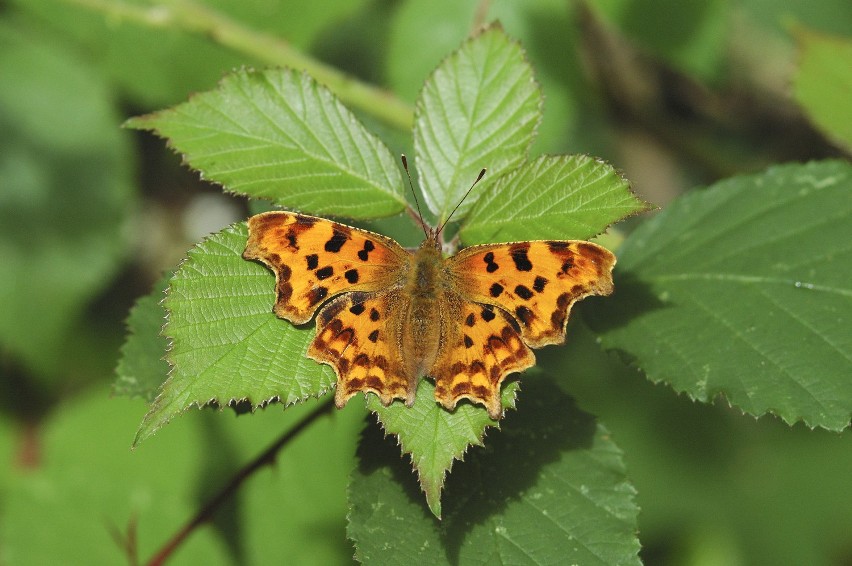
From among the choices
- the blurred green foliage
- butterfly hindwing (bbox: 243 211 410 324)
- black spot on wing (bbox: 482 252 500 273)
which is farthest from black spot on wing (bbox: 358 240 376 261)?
the blurred green foliage

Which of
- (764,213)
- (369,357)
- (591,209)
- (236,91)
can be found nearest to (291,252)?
(369,357)

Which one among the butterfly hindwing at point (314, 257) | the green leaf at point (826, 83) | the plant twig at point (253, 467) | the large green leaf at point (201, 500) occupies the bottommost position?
the large green leaf at point (201, 500)

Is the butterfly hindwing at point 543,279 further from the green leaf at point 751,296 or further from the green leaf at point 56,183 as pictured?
the green leaf at point 56,183

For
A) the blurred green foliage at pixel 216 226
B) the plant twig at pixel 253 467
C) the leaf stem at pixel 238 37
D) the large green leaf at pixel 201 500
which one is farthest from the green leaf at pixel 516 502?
the leaf stem at pixel 238 37

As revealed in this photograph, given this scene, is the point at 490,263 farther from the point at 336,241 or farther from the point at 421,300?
the point at 336,241

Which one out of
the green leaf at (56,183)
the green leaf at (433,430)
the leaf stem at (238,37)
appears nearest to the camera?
the green leaf at (433,430)

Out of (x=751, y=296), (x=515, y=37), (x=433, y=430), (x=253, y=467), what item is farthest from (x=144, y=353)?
(x=515, y=37)

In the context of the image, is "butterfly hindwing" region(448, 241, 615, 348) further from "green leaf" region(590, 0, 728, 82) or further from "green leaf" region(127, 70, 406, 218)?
"green leaf" region(590, 0, 728, 82)
